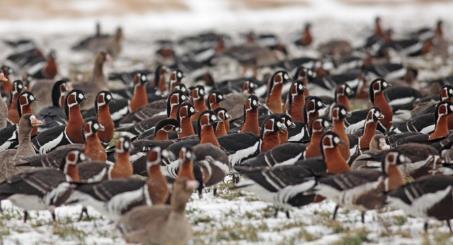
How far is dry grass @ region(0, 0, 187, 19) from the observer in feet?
147

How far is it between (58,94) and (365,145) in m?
7.28

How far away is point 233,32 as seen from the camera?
40469mm

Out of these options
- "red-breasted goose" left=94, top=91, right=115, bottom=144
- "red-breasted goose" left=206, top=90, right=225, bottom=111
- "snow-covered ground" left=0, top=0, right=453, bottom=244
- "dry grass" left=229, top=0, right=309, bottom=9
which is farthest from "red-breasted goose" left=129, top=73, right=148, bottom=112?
"dry grass" left=229, top=0, right=309, bottom=9

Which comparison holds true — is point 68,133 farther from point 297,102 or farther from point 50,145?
point 297,102

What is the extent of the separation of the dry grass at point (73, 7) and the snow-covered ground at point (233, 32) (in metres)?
0.53

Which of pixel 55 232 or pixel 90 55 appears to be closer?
pixel 55 232

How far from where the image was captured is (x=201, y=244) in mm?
10180

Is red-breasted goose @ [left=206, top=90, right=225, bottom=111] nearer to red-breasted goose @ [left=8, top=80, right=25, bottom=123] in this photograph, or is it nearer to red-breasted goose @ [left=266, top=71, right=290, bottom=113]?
red-breasted goose @ [left=266, top=71, right=290, bottom=113]

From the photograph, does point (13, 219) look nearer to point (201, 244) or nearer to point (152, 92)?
point (201, 244)

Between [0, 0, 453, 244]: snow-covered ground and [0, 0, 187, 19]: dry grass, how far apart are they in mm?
526

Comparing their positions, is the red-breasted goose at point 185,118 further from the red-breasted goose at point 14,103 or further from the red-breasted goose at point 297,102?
the red-breasted goose at point 14,103

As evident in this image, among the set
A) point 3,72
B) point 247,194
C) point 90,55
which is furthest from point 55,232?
point 90,55

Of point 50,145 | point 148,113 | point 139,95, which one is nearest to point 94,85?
point 139,95

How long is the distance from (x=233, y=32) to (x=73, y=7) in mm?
11139
